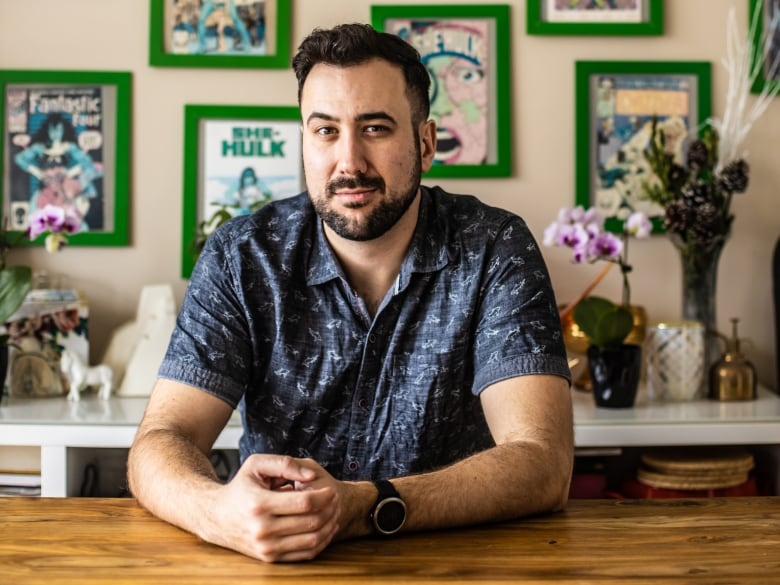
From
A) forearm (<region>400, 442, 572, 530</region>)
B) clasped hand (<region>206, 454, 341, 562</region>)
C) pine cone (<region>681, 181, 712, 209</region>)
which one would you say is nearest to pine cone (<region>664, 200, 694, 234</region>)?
pine cone (<region>681, 181, 712, 209</region>)

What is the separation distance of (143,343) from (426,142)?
1.06 m

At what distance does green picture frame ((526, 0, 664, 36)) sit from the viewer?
106 inches

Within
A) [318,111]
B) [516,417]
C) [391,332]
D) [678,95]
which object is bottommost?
[516,417]

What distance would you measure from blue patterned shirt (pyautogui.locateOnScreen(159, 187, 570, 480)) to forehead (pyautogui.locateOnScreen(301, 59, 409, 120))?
0.25m

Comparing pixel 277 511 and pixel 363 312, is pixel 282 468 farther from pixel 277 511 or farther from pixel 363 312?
pixel 363 312

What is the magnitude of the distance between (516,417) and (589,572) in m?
0.47

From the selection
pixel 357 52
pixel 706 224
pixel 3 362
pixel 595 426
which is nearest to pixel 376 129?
pixel 357 52

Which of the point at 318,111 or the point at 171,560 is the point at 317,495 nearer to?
the point at 171,560

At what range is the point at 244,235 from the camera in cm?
181

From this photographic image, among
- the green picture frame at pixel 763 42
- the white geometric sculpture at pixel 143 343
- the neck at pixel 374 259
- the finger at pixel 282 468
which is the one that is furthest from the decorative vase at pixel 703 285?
the finger at pixel 282 468

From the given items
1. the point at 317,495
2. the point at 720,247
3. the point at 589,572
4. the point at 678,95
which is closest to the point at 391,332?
the point at 317,495

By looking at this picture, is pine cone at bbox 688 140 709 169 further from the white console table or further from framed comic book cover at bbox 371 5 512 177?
the white console table

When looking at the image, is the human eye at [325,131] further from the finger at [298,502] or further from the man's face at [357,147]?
the finger at [298,502]

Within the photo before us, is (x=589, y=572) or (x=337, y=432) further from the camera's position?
(x=337, y=432)
